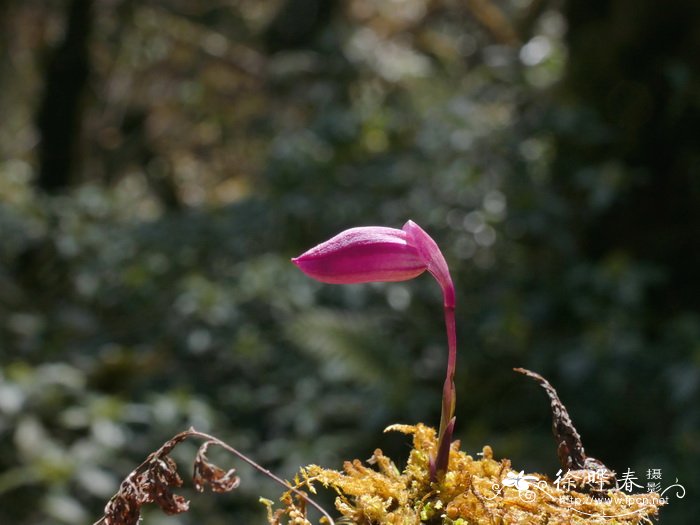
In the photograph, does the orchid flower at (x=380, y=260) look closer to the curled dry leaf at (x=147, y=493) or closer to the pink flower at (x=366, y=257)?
the pink flower at (x=366, y=257)

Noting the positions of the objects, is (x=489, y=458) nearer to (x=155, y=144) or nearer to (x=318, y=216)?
(x=318, y=216)

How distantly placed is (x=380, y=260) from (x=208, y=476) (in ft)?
0.70

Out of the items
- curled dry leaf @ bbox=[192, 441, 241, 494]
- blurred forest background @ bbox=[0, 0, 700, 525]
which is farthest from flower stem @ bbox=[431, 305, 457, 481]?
blurred forest background @ bbox=[0, 0, 700, 525]

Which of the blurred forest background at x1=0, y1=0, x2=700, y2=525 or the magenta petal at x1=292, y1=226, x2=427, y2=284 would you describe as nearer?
the magenta petal at x1=292, y1=226, x2=427, y2=284

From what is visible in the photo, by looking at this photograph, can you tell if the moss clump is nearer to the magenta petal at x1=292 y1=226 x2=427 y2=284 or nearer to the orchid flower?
the orchid flower

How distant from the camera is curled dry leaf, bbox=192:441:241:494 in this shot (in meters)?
0.65

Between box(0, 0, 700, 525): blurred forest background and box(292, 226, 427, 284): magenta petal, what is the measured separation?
153 cm

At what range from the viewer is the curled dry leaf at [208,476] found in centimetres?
65

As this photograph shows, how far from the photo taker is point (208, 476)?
0.67 metres

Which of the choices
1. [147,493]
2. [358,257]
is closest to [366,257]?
[358,257]

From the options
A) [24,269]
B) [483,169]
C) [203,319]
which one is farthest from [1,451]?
[483,169]

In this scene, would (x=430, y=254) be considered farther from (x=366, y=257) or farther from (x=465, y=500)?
(x=465, y=500)

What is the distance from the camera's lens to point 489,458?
69 cm

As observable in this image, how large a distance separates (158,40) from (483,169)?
3289 mm
